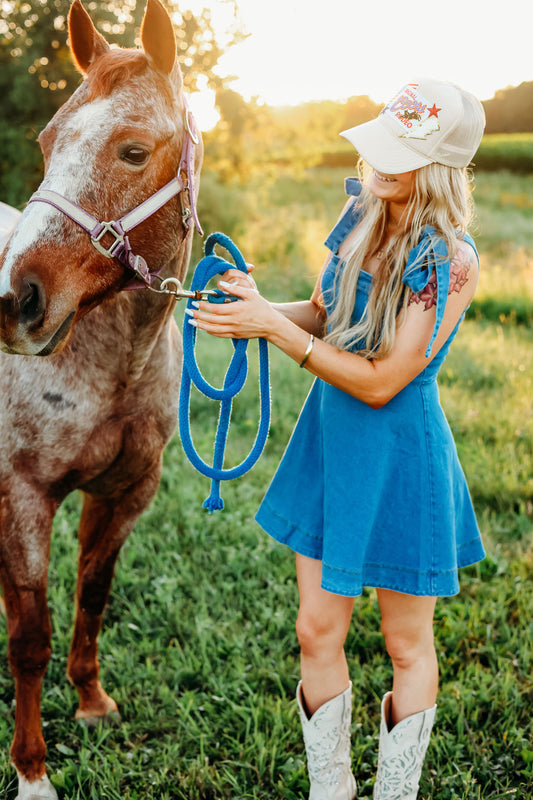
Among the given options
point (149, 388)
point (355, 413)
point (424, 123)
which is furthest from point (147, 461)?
point (424, 123)

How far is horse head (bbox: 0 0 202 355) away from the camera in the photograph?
1.52 m

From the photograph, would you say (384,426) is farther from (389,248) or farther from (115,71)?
(115,71)

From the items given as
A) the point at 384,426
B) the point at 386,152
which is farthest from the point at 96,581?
the point at 386,152

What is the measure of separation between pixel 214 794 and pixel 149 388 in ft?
4.30

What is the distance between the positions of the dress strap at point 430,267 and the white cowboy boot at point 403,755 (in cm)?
106

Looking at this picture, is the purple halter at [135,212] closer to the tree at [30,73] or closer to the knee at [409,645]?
the knee at [409,645]

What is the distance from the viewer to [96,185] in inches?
62.9

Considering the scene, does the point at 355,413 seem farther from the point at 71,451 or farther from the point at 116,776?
the point at 116,776

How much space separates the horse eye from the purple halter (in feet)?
0.30

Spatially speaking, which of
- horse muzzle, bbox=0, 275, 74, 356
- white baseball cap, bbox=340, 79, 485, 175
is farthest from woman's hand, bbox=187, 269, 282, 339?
white baseball cap, bbox=340, 79, 485, 175

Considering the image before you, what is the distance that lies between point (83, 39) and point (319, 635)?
1813mm

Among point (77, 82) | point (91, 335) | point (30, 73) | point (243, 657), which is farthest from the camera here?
point (77, 82)

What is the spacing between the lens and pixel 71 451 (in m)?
1.97

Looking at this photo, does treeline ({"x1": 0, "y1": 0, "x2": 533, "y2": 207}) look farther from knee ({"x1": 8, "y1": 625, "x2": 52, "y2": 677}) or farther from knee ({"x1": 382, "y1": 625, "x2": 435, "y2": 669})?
knee ({"x1": 382, "y1": 625, "x2": 435, "y2": 669})
